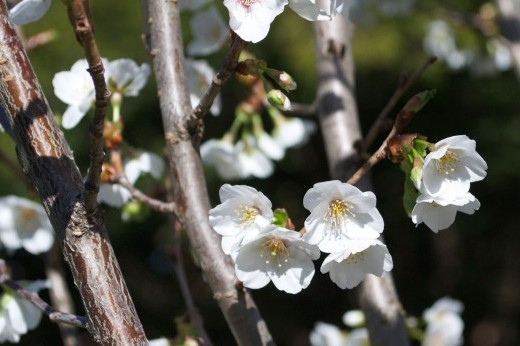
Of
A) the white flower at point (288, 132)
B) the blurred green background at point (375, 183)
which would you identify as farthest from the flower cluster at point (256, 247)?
the blurred green background at point (375, 183)

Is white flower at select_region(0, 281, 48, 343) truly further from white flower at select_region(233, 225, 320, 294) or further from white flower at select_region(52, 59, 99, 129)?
white flower at select_region(233, 225, 320, 294)

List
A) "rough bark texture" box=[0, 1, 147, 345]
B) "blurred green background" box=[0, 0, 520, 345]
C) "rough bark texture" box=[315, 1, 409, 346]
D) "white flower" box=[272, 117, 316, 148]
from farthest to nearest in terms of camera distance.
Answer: "blurred green background" box=[0, 0, 520, 345] → "white flower" box=[272, 117, 316, 148] → "rough bark texture" box=[315, 1, 409, 346] → "rough bark texture" box=[0, 1, 147, 345]

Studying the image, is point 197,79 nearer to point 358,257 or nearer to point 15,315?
point 15,315

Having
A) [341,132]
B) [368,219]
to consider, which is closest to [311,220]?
[368,219]

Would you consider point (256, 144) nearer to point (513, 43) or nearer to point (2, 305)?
point (2, 305)

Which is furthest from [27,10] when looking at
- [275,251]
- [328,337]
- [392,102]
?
[328,337]

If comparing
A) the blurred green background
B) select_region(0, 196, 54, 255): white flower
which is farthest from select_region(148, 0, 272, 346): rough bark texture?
the blurred green background
